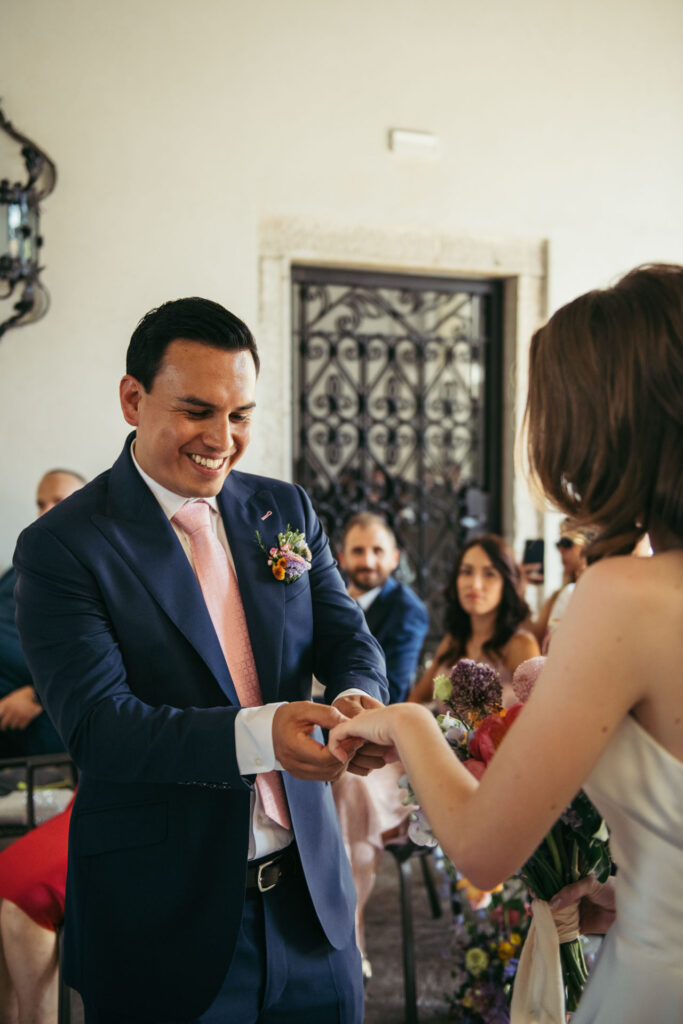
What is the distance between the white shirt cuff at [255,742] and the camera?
61.2 inches

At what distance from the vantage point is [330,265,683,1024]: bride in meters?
1.14

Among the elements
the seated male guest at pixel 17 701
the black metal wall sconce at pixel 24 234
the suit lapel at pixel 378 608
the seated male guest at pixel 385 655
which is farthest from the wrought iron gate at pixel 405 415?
the seated male guest at pixel 17 701

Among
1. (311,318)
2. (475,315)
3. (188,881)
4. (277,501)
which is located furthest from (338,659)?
(475,315)

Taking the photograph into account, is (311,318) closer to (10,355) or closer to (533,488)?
(10,355)

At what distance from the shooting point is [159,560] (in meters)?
1.73

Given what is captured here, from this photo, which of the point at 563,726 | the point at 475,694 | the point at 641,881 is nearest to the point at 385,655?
the point at 475,694

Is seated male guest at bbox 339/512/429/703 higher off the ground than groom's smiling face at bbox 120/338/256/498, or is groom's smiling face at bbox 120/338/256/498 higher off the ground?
groom's smiling face at bbox 120/338/256/498

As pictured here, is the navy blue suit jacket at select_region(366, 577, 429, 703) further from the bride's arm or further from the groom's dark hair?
the bride's arm

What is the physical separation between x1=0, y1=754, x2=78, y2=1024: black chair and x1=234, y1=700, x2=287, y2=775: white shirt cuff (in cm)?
158

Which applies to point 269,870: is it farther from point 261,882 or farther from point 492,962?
point 492,962

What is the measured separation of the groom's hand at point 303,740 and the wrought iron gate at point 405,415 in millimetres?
3970

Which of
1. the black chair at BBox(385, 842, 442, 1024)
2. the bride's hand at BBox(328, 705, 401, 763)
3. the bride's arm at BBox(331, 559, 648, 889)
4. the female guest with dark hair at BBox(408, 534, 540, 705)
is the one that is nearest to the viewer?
the bride's arm at BBox(331, 559, 648, 889)

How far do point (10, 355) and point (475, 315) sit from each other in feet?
9.78

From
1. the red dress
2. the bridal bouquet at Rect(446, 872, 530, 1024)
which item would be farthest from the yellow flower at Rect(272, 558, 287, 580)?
the bridal bouquet at Rect(446, 872, 530, 1024)
